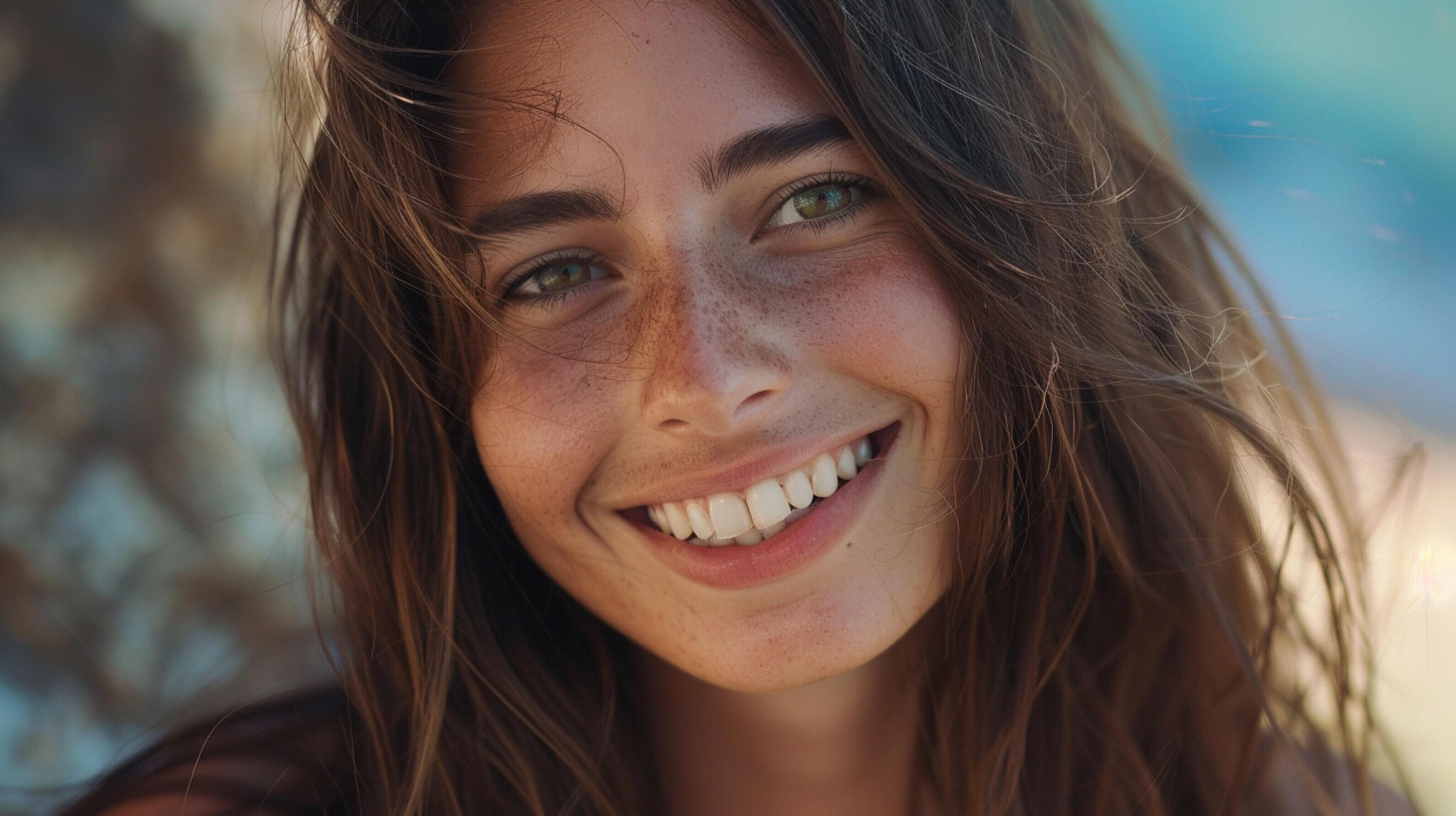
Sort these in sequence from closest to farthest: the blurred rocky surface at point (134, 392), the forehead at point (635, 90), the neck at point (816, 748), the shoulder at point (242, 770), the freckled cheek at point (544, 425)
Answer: the forehead at point (635, 90) < the freckled cheek at point (544, 425) < the shoulder at point (242, 770) < the neck at point (816, 748) < the blurred rocky surface at point (134, 392)

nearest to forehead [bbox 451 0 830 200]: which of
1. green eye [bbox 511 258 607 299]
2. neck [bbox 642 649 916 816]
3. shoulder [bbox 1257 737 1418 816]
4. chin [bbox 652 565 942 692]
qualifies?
green eye [bbox 511 258 607 299]

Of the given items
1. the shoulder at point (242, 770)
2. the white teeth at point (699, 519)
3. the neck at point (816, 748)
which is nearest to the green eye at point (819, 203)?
the white teeth at point (699, 519)

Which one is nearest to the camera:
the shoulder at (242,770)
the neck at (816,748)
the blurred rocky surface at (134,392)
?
the shoulder at (242,770)

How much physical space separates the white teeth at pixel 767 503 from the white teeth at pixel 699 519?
0.05 m

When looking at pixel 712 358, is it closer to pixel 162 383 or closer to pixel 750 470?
pixel 750 470

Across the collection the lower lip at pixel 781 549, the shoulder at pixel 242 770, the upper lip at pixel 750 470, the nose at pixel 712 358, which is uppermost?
the nose at pixel 712 358

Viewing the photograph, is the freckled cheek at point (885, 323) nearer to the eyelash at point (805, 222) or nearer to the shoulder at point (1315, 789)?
the eyelash at point (805, 222)

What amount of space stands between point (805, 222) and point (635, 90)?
0.24m

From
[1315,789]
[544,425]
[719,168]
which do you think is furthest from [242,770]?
[1315,789]

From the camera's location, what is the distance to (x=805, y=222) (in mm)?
1286

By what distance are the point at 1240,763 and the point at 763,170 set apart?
1.13 m

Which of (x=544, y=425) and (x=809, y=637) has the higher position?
(x=544, y=425)

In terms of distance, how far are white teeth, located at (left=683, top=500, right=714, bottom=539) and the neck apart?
1.29ft

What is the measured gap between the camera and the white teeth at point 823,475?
1335 mm
